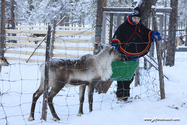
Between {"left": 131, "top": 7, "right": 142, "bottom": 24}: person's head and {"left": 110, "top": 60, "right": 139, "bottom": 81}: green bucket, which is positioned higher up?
{"left": 131, "top": 7, "right": 142, "bottom": 24}: person's head

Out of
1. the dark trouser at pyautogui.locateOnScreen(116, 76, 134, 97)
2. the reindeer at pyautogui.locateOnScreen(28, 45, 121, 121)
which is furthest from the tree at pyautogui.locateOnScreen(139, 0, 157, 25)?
the dark trouser at pyautogui.locateOnScreen(116, 76, 134, 97)

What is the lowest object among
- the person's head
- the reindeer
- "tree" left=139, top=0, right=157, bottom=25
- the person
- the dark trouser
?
the dark trouser

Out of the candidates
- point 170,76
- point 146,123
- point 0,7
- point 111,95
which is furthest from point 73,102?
point 0,7

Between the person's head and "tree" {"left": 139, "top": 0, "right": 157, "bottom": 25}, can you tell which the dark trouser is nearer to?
the person's head

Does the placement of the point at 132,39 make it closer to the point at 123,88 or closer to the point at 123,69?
the point at 123,69

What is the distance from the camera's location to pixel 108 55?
3.90m

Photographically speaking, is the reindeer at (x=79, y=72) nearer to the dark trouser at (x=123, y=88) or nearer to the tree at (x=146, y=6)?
the dark trouser at (x=123, y=88)

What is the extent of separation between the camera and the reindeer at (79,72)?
140 inches

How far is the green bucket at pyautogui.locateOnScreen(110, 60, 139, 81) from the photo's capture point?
3.69 metres

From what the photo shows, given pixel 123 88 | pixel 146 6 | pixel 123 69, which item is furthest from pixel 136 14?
pixel 123 88

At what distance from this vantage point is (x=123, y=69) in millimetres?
3738

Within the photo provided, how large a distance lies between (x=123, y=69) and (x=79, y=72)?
92cm

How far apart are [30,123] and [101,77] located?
1.64 meters

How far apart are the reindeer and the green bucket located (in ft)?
0.37
